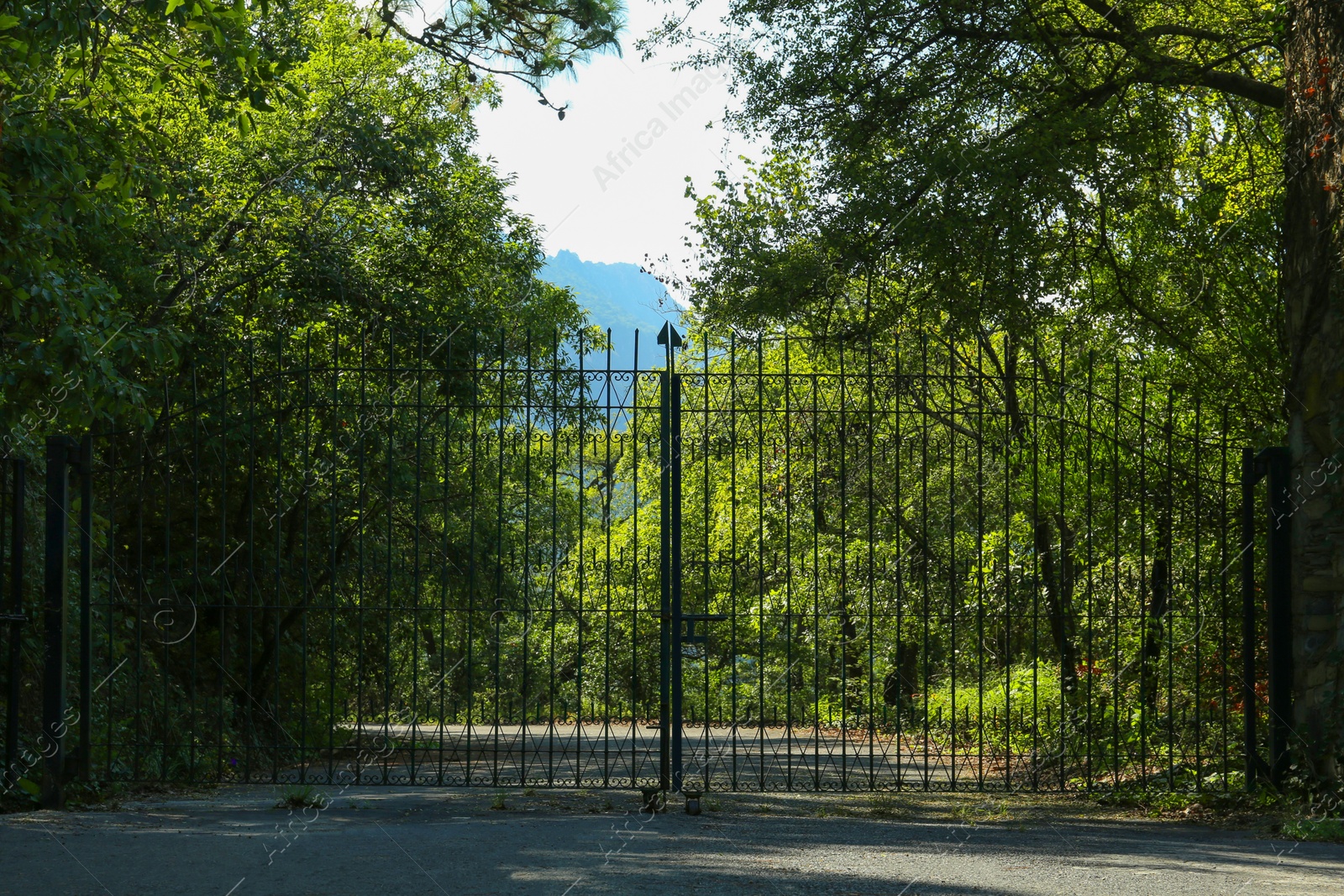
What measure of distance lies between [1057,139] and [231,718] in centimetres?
880

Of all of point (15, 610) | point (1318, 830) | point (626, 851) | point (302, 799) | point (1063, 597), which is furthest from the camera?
point (1063, 597)

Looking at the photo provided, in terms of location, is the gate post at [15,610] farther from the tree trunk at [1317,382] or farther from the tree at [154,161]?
the tree trunk at [1317,382]

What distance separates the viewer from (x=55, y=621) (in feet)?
23.2

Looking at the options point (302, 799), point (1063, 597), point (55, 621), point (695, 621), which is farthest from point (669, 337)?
point (55, 621)

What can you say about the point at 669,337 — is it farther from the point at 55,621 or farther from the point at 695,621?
the point at 55,621

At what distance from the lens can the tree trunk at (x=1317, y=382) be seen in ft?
23.0

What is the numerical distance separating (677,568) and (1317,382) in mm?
4154

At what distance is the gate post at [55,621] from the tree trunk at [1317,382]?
7546 mm

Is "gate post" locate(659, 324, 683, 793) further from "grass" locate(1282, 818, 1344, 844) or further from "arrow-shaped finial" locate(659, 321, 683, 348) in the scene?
"grass" locate(1282, 818, 1344, 844)

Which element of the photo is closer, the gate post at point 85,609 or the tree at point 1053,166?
the gate post at point 85,609

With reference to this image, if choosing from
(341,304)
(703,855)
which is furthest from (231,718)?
(703,855)

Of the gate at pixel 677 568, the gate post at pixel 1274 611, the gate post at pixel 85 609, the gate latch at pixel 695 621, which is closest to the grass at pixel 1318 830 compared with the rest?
the gate post at pixel 1274 611

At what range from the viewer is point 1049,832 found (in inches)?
267

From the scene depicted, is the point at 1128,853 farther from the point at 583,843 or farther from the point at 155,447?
the point at 155,447
